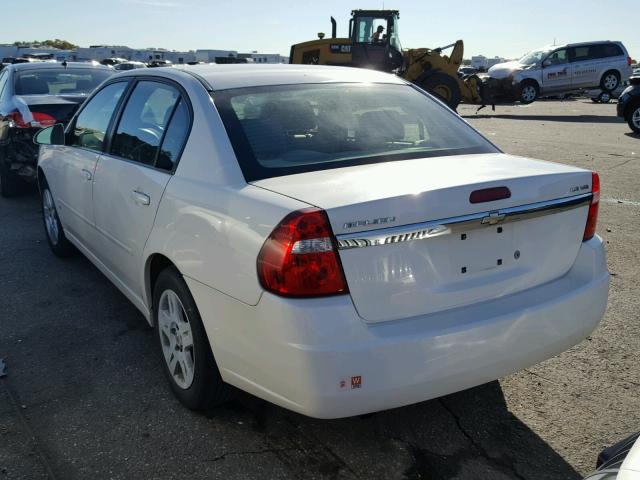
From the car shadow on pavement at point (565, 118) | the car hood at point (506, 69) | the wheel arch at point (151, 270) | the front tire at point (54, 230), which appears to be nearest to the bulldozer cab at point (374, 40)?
the car shadow on pavement at point (565, 118)

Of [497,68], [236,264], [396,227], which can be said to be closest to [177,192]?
[236,264]

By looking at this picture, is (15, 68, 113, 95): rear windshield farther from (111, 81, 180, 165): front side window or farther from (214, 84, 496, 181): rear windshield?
(214, 84, 496, 181): rear windshield

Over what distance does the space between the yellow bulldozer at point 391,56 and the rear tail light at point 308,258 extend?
17.0m

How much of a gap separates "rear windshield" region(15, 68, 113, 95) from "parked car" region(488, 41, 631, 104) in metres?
18.3

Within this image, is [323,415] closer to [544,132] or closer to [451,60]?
[544,132]

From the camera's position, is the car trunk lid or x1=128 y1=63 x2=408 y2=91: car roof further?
x1=128 y1=63 x2=408 y2=91: car roof

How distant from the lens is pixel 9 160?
8.12 m

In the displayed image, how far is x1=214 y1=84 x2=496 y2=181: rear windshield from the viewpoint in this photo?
9.32ft

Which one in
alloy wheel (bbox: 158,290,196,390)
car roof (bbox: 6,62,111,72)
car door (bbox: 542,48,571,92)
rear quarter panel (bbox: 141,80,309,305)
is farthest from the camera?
car door (bbox: 542,48,571,92)

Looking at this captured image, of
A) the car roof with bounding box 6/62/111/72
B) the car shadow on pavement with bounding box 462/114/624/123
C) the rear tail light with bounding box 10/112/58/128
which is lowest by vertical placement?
the car shadow on pavement with bounding box 462/114/624/123

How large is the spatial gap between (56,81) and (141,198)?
6.22 meters

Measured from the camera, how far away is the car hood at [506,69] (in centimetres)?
2353

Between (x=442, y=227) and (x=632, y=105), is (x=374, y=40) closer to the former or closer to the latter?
(x=632, y=105)

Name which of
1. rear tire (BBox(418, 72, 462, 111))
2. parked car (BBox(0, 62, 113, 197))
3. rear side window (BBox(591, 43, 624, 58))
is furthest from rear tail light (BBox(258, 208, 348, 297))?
rear side window (BBox(591, 43, 624, 58))
